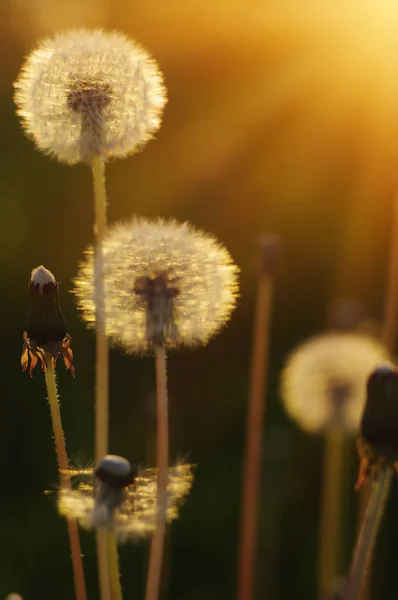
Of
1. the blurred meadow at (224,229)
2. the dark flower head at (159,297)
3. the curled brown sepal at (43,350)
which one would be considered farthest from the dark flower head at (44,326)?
the blurred meadow at (224,229)

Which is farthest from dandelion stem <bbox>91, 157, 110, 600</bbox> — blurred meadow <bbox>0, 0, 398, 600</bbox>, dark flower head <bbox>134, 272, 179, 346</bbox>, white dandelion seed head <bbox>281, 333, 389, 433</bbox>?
white dandelion seed head <bbox>281, 333, 389, 433</bbox>

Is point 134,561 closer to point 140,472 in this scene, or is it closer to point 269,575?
point 269,575

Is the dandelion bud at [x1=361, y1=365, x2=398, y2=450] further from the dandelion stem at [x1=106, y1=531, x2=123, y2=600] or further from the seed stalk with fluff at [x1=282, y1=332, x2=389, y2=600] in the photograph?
the seed stalk with fluff at [x1=282, y1=332, x2=389, y2=600]

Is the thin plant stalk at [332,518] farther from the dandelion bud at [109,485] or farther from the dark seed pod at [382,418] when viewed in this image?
the dandelion bud at [109,485]

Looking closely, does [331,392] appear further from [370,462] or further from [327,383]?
[370,462]

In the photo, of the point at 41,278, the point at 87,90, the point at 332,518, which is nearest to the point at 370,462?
the point at 41,278

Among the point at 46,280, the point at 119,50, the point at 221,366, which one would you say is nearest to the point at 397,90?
the point at 221,366
